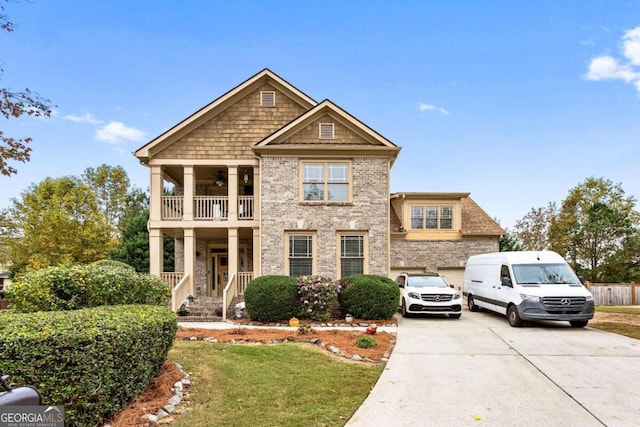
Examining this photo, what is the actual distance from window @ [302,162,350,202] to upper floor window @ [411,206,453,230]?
744 cm

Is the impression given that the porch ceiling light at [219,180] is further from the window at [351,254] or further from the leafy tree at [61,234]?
the leafy tree at [61,234]

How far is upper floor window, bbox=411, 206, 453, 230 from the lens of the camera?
22.2 metres

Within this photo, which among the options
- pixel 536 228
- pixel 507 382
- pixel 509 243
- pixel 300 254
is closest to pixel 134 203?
pixel 300 254

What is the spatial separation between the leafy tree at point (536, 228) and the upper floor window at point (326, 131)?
2172 centimetres

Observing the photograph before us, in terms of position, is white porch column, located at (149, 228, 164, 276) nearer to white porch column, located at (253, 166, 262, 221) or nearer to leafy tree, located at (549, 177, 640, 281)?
white porch column, located at (253, 166, 262, 221)

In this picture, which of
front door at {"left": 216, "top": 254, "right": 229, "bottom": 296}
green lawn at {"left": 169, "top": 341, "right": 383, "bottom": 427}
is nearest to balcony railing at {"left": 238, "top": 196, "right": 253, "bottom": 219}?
front door at {"left": 216, "top": 254, "right": 229, "bottom": 296}

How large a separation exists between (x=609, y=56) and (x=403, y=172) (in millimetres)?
12645

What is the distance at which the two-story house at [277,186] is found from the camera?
1586cm

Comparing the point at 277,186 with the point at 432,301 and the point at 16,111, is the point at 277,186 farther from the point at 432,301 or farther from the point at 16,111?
the point at 16,111

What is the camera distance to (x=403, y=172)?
90.2 ft

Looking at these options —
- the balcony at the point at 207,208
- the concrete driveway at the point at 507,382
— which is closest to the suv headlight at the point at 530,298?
the concrete driveway at the point at 507,382

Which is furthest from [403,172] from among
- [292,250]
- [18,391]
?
[18,391]

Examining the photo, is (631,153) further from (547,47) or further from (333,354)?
(333,354)

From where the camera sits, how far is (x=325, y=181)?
16141 mm
